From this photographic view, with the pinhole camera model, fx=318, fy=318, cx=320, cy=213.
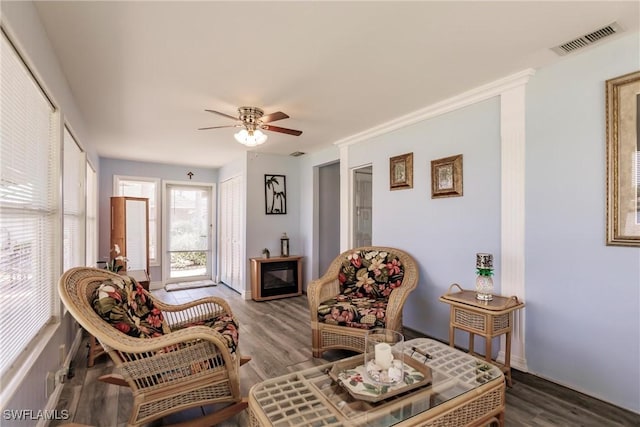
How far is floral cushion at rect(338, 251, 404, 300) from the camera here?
3207mm

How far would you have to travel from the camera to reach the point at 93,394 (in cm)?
224

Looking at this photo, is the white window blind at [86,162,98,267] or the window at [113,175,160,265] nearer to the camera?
the white window blind at [86,162,98,267]

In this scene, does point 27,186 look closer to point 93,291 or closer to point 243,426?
point 93,291

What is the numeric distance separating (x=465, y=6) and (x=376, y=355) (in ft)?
6.19

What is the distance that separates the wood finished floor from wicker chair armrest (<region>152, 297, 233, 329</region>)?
0.54m

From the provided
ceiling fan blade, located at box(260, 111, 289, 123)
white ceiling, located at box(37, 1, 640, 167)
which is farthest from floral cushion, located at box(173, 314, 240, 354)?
white ceiling, located at box(37, 1, 640, 167)

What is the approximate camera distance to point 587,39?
201 centimetres

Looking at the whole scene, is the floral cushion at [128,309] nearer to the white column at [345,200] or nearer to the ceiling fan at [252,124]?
the ceiling fan at [252,124]

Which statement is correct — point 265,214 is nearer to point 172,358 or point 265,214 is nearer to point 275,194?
point 275,194

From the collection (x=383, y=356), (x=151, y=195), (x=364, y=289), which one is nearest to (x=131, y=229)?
(x=151, y=195)

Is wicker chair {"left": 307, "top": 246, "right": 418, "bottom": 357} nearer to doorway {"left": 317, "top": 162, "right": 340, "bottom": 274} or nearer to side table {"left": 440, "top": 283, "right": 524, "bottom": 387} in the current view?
side table {"left": 440, "top": 283, "right": 524, "bottom": 387}

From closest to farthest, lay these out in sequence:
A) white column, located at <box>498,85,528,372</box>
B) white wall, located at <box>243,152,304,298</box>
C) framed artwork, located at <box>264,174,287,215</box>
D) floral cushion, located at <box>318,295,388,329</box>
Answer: white column, located at <box>498,85,528,372</box> < floral cushion, located at <box>318,295,388,329</box> < white wall, located at <box>243,152,304,298</box> < framed artwork, located at <box>264,174,287,215</box>

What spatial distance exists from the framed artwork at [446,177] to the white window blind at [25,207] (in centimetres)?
309

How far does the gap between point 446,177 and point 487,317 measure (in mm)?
1360
